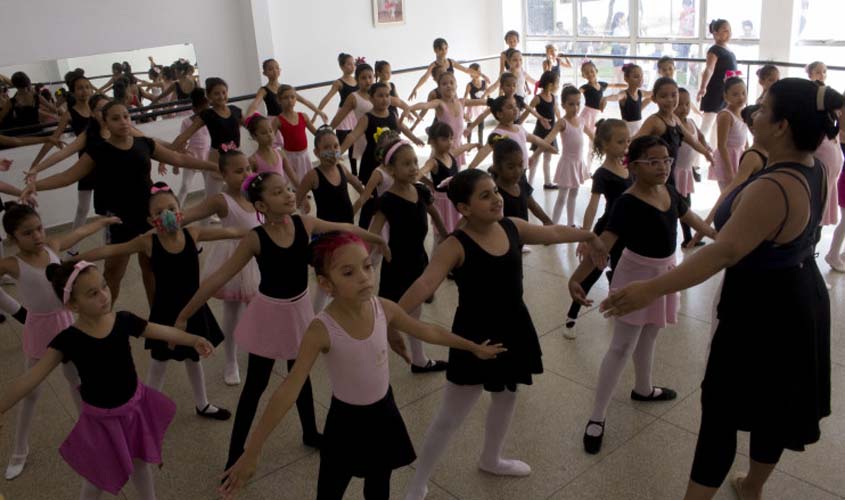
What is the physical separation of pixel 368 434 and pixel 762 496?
1.70 metres

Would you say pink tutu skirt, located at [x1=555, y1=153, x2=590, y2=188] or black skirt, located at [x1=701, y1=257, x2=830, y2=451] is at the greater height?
black skirt, located at [x1=701, y1=257, x2=830, y2=451]

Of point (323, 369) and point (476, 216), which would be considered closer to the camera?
point (476, 216)

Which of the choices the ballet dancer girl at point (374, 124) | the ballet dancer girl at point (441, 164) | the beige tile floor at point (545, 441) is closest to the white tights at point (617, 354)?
the beige tile floor at point (545, 441)

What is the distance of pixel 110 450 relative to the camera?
112 inches

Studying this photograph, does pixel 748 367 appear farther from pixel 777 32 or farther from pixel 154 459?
pixel 777 32

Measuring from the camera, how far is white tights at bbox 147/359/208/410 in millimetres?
3789

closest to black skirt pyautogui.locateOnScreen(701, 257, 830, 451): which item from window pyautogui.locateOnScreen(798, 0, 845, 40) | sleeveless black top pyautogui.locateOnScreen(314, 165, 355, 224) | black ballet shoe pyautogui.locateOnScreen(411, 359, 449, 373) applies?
black ballet shoe pyautogui.locateOnScreen(411, 359, 449, 373)

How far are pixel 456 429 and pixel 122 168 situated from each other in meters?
3.01

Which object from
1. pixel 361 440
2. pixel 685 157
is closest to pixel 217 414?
pixel 361 440

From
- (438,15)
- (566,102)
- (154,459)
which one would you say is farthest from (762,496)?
(438,15)

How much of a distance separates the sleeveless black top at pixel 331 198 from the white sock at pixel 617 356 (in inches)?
83.8

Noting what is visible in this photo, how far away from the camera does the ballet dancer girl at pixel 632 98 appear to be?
731 cm

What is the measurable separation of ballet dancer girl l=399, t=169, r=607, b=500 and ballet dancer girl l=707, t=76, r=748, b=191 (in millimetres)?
3410

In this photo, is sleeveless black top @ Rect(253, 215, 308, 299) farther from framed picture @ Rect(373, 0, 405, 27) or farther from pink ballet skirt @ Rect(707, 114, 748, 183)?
framed picture @ Rect(373, 0, 405, 27)
